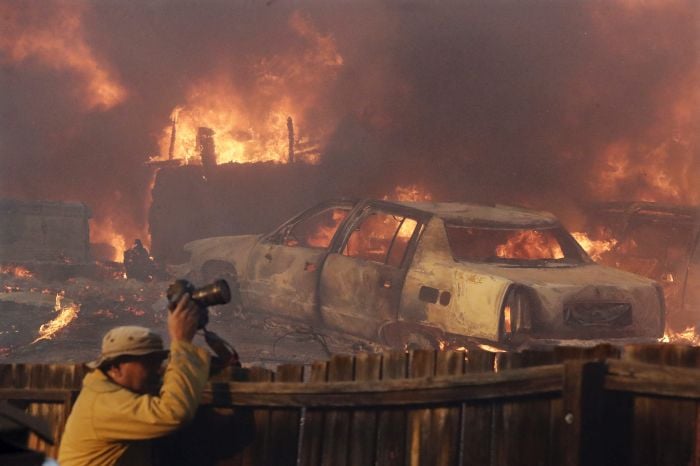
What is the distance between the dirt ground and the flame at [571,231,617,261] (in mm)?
5985

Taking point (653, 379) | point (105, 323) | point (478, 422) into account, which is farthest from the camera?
point (105, 323)

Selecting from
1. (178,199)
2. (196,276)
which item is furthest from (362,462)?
(178,199)

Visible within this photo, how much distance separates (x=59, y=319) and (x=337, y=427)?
431 inches

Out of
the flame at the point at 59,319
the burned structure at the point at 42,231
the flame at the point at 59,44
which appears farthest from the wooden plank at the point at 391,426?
the flame at the point at 59,44

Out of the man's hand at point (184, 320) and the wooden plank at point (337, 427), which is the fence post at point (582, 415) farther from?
the man's hand at point (184, 320)

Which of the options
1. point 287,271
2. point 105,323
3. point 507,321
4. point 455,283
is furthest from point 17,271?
point 507,321

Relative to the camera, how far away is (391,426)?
4.34 meters

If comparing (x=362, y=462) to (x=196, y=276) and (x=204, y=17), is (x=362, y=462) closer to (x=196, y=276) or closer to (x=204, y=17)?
(x=196, y=276)

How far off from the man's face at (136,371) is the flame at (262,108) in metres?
20.5

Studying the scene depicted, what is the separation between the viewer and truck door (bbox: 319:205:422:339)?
10484 millimetres

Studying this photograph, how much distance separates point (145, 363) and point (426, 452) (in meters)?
1.28

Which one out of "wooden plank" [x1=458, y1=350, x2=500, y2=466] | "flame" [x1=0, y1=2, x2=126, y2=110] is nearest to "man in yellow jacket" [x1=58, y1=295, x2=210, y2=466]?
"wooden plank" [x1=458, y1=350, x2=500, y2=466]

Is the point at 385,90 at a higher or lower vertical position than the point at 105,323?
higher

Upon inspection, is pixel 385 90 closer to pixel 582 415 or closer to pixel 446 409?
pixel 446 409
